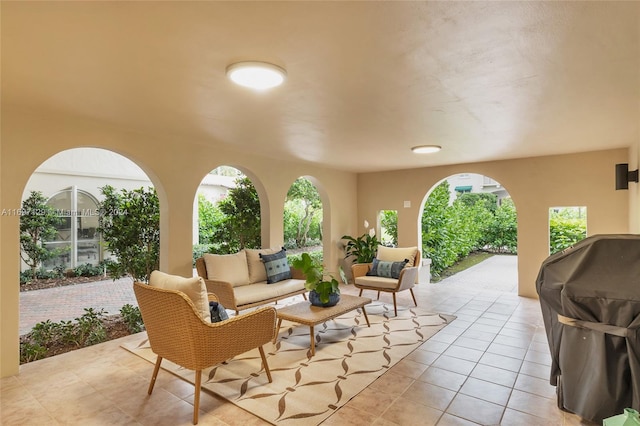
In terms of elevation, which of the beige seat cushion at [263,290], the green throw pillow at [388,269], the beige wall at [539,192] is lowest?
the beige seat cushion at [263,290]

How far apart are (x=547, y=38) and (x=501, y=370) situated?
8.90 ft

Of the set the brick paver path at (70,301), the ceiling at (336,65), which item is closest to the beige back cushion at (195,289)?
the ceiling at (336,65)

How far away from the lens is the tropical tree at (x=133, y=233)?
4.63 m

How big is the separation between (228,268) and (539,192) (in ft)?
17.2

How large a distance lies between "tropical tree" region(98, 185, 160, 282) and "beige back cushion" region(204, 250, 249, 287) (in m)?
1.00

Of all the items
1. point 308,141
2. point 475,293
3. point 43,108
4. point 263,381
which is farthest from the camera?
point 475,293

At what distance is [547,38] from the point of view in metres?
1.89

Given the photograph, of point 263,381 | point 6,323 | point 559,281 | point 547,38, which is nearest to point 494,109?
point 547,38

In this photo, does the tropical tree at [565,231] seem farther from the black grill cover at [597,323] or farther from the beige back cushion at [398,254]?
the black grill cover at [597,323]

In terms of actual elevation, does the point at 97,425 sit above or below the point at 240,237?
below

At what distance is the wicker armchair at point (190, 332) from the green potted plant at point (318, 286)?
1.16 m

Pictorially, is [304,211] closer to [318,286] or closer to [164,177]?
[164,177]

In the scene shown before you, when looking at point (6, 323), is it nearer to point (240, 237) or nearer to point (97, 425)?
point (97, 425)

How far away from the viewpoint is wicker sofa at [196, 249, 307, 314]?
4.02m
